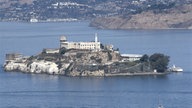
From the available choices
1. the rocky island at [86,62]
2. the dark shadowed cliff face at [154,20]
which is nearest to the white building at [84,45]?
the rocky island at [86,62]

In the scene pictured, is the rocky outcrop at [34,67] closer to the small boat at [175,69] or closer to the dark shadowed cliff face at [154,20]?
the small boat at [175,69]

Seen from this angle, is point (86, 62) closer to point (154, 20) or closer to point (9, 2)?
point (154, 20)

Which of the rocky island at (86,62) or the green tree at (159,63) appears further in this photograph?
the green tree at (159,63)

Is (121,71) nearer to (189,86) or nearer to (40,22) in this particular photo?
→ (189,86)

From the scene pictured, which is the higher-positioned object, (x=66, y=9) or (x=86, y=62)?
(x=66, y=9)

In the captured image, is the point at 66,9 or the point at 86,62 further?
the point at 66,9

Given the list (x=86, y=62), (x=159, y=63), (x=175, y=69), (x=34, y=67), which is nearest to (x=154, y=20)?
(x=34, y=67)
